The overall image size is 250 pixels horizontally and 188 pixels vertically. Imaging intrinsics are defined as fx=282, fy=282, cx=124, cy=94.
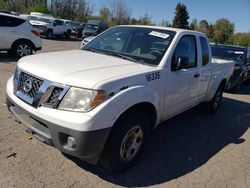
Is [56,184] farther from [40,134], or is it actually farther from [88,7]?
[88,7]

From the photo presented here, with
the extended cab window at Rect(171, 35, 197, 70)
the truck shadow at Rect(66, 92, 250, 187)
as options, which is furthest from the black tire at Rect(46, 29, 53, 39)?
the extended cab window at Rect(171, 35, 197, 70)

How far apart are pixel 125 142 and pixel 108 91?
2.57ft

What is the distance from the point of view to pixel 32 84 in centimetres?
331

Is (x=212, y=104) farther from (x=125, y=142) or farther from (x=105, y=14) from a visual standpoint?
(x=105, y=14)

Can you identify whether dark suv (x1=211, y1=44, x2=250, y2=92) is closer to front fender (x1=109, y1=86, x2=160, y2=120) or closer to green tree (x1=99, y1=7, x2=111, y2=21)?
front fender (x1=109, y1=86, x2=160, y2=120)

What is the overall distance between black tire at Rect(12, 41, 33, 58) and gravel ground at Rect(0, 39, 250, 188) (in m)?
6.04

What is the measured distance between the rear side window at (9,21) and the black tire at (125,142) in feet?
29.2

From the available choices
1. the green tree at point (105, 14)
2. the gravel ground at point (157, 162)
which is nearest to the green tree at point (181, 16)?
the green tree at point (105, 14)

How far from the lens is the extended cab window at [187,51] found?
14.1ft

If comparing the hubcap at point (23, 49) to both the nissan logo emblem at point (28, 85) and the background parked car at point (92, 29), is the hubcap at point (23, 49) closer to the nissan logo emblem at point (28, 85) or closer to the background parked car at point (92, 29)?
the nissan logo emblem at point (28, 85)

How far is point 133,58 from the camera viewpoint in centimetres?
414

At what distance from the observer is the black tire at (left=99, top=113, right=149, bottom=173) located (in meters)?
3.22

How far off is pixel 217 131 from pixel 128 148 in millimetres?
2722

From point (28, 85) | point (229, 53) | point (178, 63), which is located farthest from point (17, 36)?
point (178, 63)
